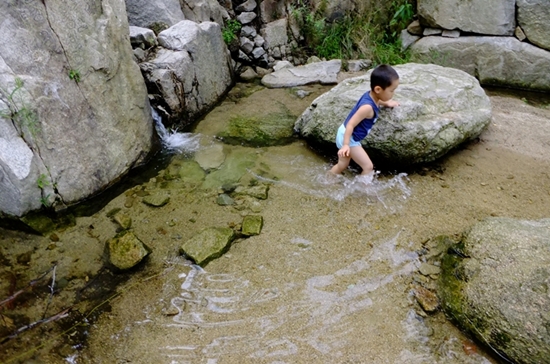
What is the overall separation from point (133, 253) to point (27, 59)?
1873 mm

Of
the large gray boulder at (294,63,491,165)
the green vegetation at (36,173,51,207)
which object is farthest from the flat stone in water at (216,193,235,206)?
the green vegetation at (36,173,51,207)

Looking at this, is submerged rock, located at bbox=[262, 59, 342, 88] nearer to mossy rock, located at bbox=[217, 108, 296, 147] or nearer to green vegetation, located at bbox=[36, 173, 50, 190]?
mossy rock, located at bbox=[217, 108, 296, 147]

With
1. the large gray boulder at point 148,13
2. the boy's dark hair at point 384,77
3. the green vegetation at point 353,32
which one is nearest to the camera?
the boy's dark hair at point 384,77

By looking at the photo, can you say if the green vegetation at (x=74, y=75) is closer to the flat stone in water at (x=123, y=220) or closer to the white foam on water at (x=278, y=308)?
the flat stone in water at (x=123, y=220)

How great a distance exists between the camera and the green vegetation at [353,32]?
6902 mm

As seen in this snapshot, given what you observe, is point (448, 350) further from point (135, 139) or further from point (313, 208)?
point (135, 139)

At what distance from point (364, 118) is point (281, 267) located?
1700 millimetres

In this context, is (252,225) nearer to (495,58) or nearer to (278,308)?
(278,308)

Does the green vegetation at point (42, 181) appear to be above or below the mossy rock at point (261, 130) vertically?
above

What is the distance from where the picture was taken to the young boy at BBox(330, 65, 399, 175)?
3805 millimetres

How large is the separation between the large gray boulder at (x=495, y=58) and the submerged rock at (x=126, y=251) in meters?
5.34

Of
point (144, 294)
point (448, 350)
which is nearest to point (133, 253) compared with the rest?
point (144, 294)

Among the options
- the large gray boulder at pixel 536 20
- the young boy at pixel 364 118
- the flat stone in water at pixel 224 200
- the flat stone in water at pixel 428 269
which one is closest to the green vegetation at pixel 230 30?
the young boy at pixel 364 118

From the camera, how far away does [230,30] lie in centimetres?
676
